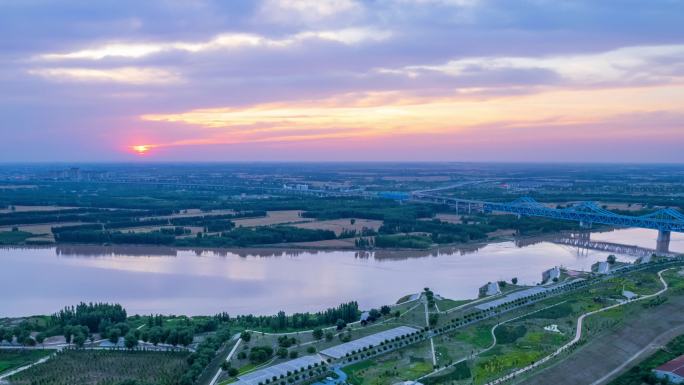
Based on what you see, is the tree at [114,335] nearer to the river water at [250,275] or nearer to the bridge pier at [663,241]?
the river water at [250,275]

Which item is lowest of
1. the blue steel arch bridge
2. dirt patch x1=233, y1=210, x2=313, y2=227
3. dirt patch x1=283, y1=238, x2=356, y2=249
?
dirt patch x1=283, y1=238, x2=356, y2=249

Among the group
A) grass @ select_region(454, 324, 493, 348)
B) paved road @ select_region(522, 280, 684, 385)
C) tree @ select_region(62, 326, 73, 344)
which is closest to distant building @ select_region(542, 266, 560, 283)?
paved road @ select_region(522, 280, 684, 385)

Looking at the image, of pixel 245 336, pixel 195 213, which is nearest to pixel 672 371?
pixel 245 336

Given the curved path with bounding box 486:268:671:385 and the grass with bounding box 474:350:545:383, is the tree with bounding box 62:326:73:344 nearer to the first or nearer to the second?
the grass with bounding box 474:350:545:383

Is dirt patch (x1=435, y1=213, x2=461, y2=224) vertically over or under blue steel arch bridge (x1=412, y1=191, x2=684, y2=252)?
under

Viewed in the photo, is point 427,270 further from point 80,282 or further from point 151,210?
point 151,210

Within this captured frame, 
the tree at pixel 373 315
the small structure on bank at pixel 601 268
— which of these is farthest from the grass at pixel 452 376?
the small structure on bank at pixel 601 268

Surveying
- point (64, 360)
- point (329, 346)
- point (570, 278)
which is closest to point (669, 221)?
point (570, 278)
